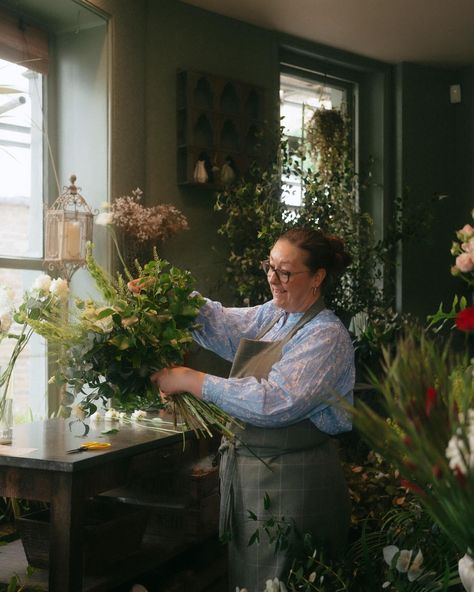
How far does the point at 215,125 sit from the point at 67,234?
4.03 feet

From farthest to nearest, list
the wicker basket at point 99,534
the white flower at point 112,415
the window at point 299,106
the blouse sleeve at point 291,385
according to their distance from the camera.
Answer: the window at point 299,106
the white flower at point 112,415
the wicker basket at point 99,534
the blouse sleeve at point 291,385

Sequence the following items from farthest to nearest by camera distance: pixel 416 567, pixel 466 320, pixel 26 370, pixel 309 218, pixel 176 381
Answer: pixel 309 218, pixel 26 370, pixel 176 381, pixel 416 567, pixel 466 320

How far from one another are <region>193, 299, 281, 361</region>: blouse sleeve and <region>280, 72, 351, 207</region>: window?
2767mm

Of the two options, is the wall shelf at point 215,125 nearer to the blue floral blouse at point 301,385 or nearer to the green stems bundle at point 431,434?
the blue floral blouse at point 301,385

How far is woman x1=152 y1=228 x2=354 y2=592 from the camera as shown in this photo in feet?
7.38

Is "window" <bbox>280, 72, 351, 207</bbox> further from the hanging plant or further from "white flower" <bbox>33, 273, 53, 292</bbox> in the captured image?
"white flower" <bbox>33, 273, 53, 292</bbox>

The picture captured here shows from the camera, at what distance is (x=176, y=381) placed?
2.15 meters

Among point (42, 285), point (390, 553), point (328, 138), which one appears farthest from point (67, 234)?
point (390, 553)

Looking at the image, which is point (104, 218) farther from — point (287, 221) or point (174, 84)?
point (287, 221)

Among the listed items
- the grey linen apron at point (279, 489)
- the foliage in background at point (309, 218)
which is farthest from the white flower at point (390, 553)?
the foliage in background at point (309, 218)

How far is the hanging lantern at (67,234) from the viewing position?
3.92m

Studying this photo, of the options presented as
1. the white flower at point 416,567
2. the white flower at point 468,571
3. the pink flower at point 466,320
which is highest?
the pink flower at point 466,320

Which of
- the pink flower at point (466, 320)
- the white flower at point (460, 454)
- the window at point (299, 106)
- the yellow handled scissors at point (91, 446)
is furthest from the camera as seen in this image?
the window at point (299, 106)

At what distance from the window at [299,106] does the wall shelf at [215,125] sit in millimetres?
504
